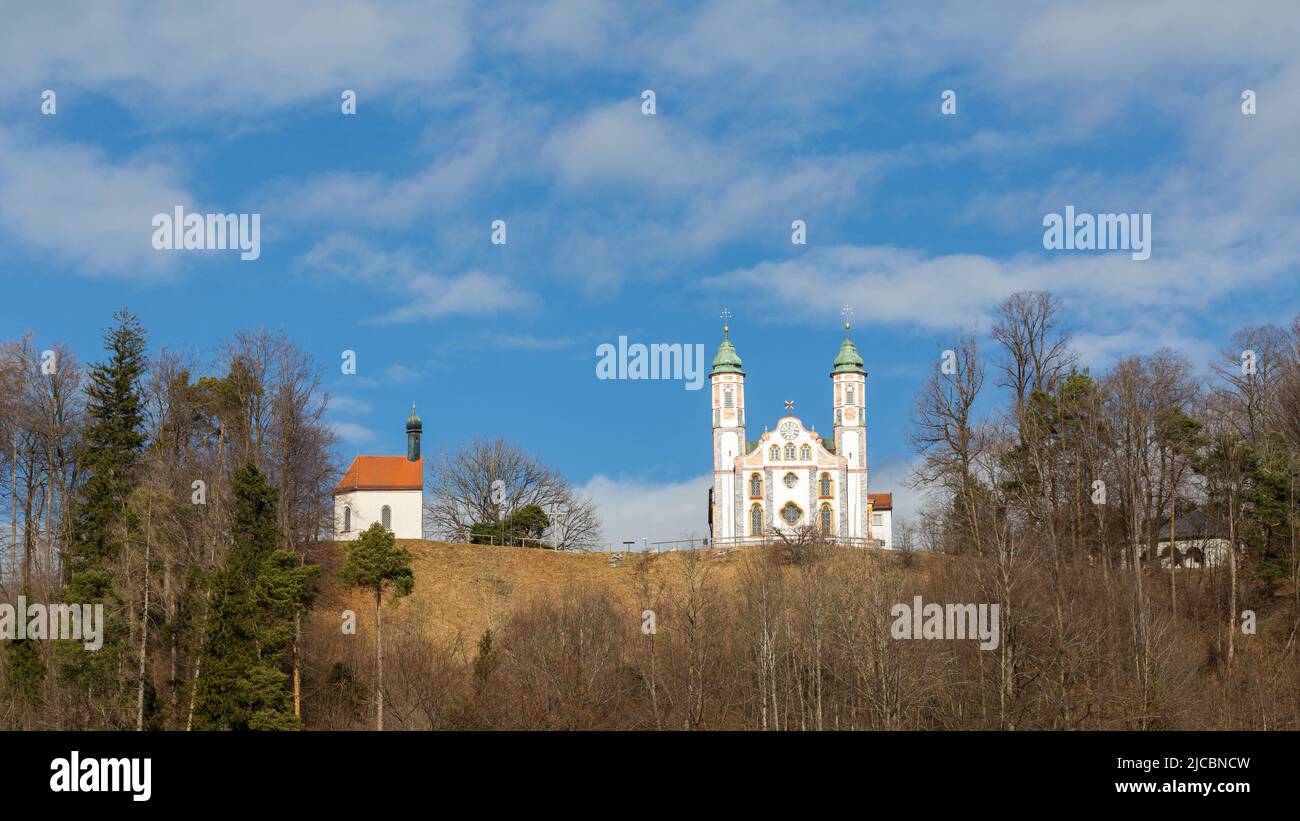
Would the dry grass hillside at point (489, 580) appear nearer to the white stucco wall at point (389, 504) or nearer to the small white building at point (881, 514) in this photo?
the white stucco wall at point (389, 504)

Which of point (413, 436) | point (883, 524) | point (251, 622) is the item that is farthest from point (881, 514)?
point (251, 622)

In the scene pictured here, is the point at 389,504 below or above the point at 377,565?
above

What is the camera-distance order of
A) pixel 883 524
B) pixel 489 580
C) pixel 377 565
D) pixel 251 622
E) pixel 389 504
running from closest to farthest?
pixel 251 622 → pixel 377 565 → pixel 489 580 → pixel 389 504 → pixel 883 524

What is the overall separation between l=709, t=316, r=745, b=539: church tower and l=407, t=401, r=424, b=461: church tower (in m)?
19.1

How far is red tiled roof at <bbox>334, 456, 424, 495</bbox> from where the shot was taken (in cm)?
8338

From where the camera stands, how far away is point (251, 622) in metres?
43.4

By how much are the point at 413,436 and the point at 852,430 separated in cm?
2842

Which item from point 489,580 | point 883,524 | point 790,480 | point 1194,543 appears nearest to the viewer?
point 1194,543

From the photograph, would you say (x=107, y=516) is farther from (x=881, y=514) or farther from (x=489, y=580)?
(x=881, y=514)

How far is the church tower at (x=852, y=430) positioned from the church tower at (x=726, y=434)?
6.39 metres

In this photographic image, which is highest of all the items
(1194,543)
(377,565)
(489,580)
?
(1194,543)

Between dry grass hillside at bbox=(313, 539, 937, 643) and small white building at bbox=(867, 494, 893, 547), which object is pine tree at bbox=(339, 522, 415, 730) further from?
small white building at bbox=(867, 494, 893, 547)

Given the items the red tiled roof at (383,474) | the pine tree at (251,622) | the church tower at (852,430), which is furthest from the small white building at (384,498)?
the pine tree at (251,622)
